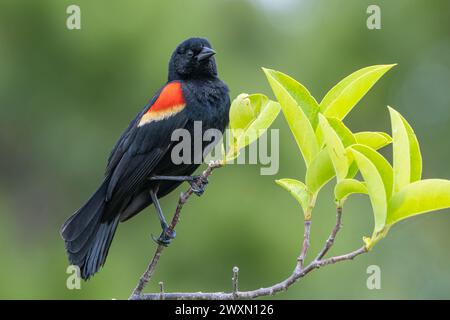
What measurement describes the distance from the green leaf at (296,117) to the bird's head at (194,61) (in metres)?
1.92

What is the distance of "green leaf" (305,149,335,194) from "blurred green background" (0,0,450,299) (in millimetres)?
6049

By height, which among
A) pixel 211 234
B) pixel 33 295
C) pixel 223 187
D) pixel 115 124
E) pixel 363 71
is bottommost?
pixel 33 295

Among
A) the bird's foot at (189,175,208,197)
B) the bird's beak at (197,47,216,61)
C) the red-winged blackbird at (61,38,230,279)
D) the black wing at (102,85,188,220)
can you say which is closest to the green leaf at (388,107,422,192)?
the bird's foot at (189,175,208,197)

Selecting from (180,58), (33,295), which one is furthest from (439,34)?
(180,58)

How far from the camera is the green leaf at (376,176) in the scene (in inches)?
76.0

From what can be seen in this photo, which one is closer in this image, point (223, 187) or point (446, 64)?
point (223, 187)

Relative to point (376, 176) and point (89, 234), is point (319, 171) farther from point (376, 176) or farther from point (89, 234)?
point (89, 234)

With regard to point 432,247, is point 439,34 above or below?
above

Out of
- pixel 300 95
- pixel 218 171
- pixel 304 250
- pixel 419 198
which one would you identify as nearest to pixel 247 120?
pixel 300 95

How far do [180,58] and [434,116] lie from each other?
9140 millimetres

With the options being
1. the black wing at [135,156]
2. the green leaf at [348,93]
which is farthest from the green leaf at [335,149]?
the black wing at [135,156]

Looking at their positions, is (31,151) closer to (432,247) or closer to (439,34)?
(432,247)

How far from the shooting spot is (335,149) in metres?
1.98

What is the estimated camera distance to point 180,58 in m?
4.12
